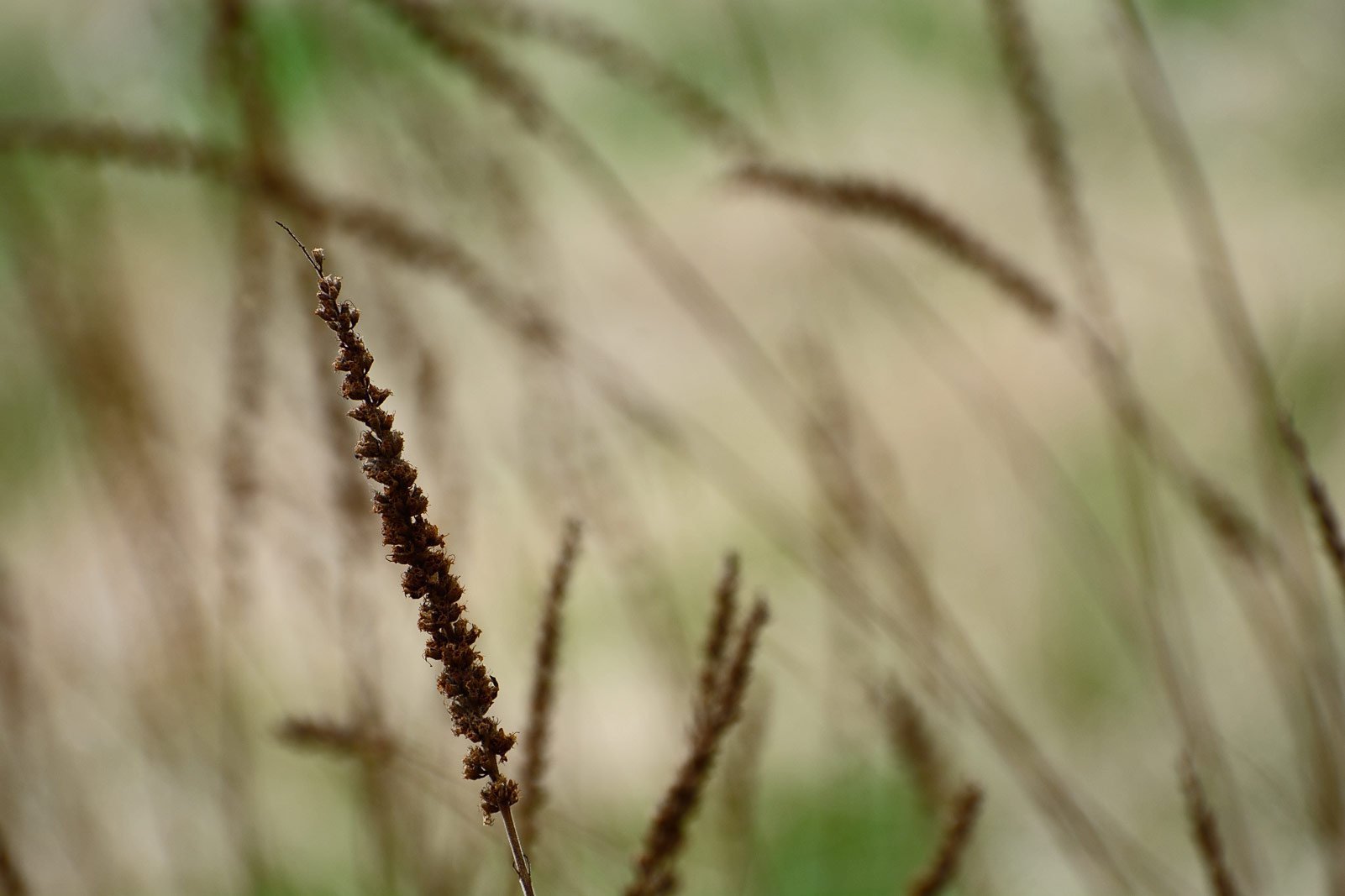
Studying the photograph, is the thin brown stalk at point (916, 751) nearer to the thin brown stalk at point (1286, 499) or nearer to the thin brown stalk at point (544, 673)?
the thin brown stalk at point (1286, 499)

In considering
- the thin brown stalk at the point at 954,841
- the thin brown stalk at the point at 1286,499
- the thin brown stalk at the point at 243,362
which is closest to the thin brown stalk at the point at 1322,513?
the thin brown stalk at the point at 1286,499

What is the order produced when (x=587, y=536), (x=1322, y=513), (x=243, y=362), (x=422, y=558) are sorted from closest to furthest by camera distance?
(x=422, y=558) < (x=1322, y=513) < (x=243, y=362) < (x=587, y=536)

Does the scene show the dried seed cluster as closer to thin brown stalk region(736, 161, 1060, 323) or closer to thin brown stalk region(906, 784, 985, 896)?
thin brown stalk region(906, 784, 985, 896)

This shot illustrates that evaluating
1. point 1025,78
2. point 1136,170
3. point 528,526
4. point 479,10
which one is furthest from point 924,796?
point 1136,170

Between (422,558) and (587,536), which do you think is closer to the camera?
(422,558)

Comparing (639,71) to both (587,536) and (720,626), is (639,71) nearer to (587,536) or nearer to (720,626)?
(720,626)

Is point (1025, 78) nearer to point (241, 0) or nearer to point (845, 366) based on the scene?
point (241, 0)

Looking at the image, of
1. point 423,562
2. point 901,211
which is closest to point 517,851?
point 423,562

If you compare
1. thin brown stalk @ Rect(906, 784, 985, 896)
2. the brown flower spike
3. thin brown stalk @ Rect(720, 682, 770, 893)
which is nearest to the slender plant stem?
the brown flower spike
